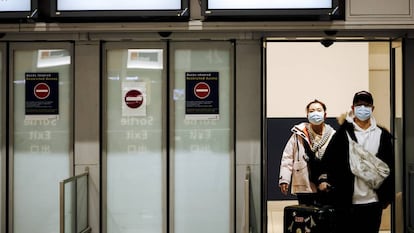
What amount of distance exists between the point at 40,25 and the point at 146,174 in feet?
6.88

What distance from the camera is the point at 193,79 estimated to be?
7.55m

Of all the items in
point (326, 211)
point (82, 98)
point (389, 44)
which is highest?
point (389, 44)

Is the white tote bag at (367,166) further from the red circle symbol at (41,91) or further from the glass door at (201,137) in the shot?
the red circle symbol at (41,91)

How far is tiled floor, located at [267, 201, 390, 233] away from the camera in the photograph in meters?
7.27

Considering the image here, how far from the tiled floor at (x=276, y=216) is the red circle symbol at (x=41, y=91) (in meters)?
2.92

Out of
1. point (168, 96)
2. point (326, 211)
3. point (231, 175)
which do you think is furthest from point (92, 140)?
point (326, 211)

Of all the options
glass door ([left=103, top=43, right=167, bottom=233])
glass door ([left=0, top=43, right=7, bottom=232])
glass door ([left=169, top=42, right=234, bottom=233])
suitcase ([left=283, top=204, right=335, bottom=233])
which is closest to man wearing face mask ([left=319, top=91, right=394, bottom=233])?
suitcase ([left=283, top=204, right=335, bottom=233])

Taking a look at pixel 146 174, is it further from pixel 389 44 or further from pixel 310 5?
pixel 389 44

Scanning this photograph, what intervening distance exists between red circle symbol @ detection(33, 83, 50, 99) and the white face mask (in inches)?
122

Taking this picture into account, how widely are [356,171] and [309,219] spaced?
0.77 m

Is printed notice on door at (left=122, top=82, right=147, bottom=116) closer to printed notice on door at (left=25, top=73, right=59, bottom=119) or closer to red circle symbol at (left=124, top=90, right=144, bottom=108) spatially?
red circle symbol at (left=124, top=90, right=144, bottom=108)

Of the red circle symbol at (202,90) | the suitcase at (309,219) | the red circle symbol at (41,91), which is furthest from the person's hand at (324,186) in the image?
the red circle symbol at (41,91)

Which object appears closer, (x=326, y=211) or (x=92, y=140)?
(x=326, y=211)

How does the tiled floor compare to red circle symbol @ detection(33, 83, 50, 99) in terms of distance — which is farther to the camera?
red circle symbol @ detection(33, 83, 50, 99)
